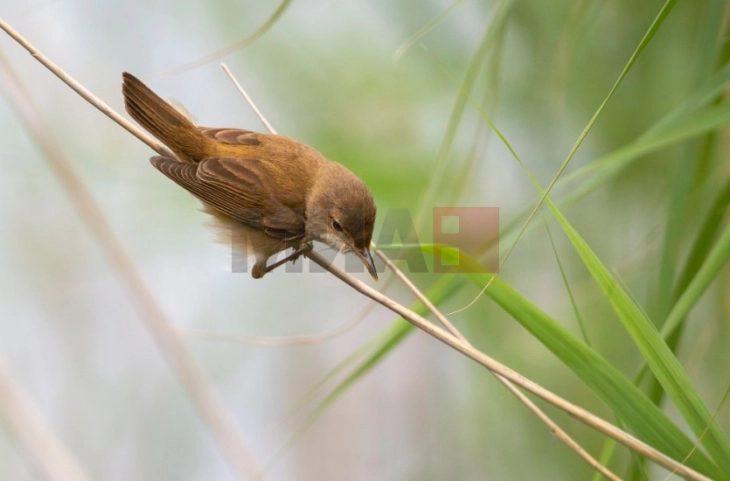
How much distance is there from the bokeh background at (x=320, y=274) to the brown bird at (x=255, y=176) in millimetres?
257

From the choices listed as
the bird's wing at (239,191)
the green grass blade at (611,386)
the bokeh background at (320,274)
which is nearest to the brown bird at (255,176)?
the bird's wing at (239,191)

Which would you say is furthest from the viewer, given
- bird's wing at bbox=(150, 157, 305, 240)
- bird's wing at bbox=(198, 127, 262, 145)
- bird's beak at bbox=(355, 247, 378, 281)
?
bird's wing at bbox=(198, 127, 262, 145)

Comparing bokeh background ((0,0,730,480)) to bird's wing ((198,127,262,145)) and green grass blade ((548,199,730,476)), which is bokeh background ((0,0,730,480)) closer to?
bird's wing ((198,127,262,145))

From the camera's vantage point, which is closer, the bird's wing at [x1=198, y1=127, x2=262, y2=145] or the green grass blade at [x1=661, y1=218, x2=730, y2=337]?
the green grass blade at [x1=661, y1=218, x2=730, y2=337]

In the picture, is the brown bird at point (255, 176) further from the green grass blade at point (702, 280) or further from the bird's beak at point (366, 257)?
the green grass blade at point (702, 280)

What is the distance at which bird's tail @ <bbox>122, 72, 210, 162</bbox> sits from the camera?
2291 mm

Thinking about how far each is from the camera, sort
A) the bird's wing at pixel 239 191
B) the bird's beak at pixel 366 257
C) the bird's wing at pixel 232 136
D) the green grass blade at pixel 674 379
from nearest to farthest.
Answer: the green grass blade at pixel 674 379 → the bird's beak at pixel 366 257 → the bird's wing at pixel 239 191 → the bird's wing at pixel 232 136

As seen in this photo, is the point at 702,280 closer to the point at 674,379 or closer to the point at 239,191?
the point at 674,379

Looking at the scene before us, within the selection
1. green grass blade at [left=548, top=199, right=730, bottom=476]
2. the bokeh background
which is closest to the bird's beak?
the bokeh background

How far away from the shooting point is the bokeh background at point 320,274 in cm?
245

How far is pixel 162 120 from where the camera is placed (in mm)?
2312

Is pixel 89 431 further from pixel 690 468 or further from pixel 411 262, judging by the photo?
pixel 690 468

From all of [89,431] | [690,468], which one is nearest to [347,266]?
[89,431]

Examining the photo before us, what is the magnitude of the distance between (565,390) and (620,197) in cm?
77
